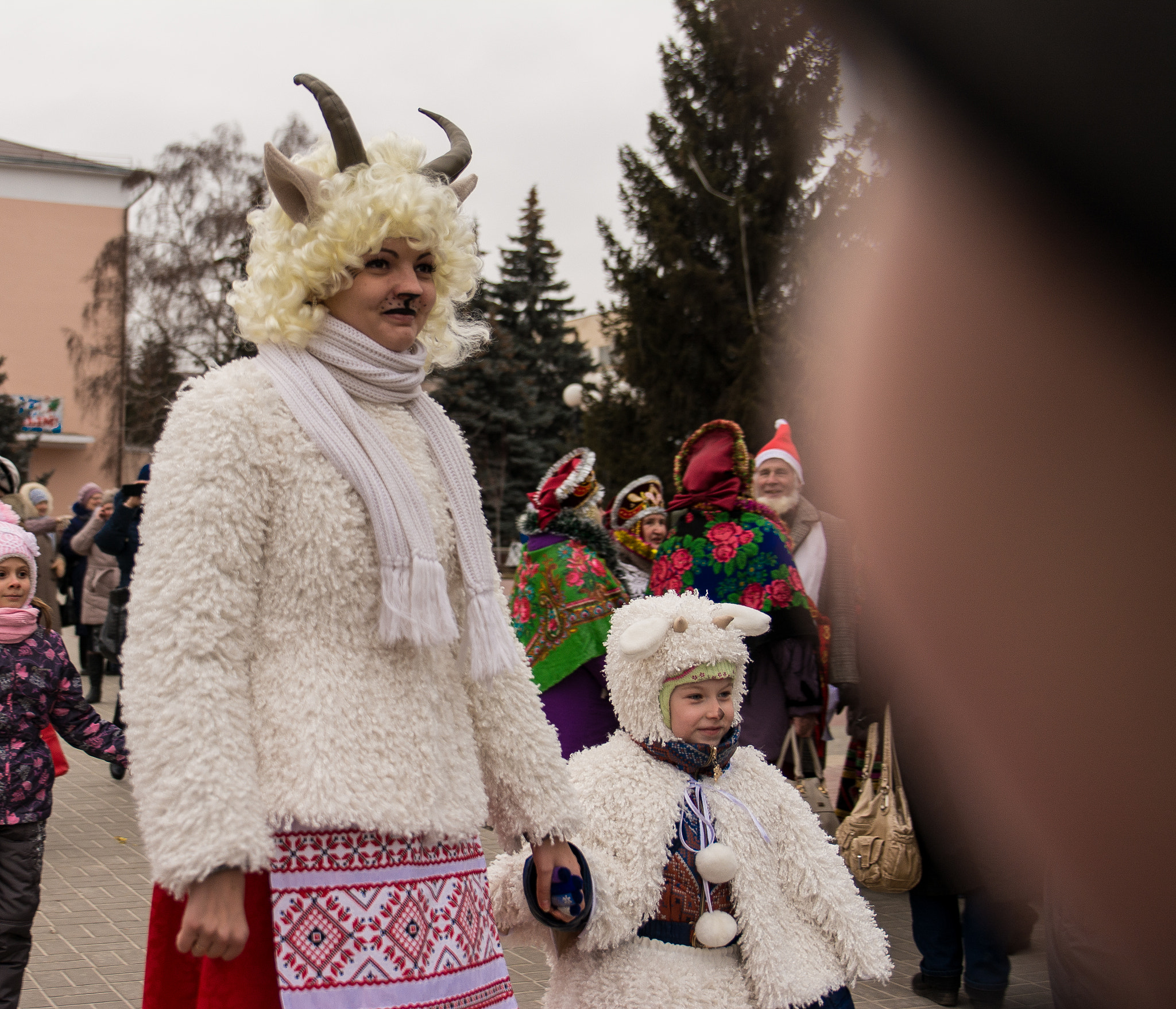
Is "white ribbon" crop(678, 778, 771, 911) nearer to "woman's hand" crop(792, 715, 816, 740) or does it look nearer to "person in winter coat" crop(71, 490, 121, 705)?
"woman's hand" crop(792, 715, 816, 740)

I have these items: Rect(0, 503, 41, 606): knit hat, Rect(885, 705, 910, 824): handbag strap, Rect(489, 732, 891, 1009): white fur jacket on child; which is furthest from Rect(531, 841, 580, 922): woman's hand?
Rect(0, 503, 41, 606): knit hat

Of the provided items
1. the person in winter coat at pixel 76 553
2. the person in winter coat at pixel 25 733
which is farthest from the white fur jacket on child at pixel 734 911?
the person in winter coat at pixel 76 553

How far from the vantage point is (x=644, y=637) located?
327 cm

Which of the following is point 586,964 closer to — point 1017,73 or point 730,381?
point 1017,73

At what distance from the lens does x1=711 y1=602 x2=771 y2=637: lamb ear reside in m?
3.40

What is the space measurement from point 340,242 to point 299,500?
456 mm

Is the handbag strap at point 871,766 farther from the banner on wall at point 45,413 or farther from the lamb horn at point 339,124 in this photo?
the banner on wall at point 45,413

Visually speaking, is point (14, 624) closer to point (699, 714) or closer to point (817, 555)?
point (699, 714)

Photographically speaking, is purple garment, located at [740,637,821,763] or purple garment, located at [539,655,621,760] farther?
purple garment, located at [539,655,621,760]

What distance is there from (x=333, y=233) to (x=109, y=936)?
3682 millimetres

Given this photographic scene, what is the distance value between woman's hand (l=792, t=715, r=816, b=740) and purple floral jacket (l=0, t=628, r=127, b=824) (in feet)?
8.03

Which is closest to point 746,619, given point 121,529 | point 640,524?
point 640,524

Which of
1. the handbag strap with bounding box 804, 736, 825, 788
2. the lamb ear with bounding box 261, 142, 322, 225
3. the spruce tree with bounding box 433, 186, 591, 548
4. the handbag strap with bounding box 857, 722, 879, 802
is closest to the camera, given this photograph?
the lamb ear with bounding box 261, 142, 322, 225

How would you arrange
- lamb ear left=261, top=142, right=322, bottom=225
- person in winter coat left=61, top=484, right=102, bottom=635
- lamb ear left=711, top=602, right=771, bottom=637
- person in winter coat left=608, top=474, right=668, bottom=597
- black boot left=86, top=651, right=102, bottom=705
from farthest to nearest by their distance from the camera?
person in winter coat left=61, top=484, right=102, bottom=635 < black boot left=86, top=651, right=102, bottom=705 < person in winter coat left=608, top=474, right=668, bottom=597 < lamb ear left=711, top=602, right=771, bottom=637 < lamb ear left=261, top=142, right=322, bottom=225
